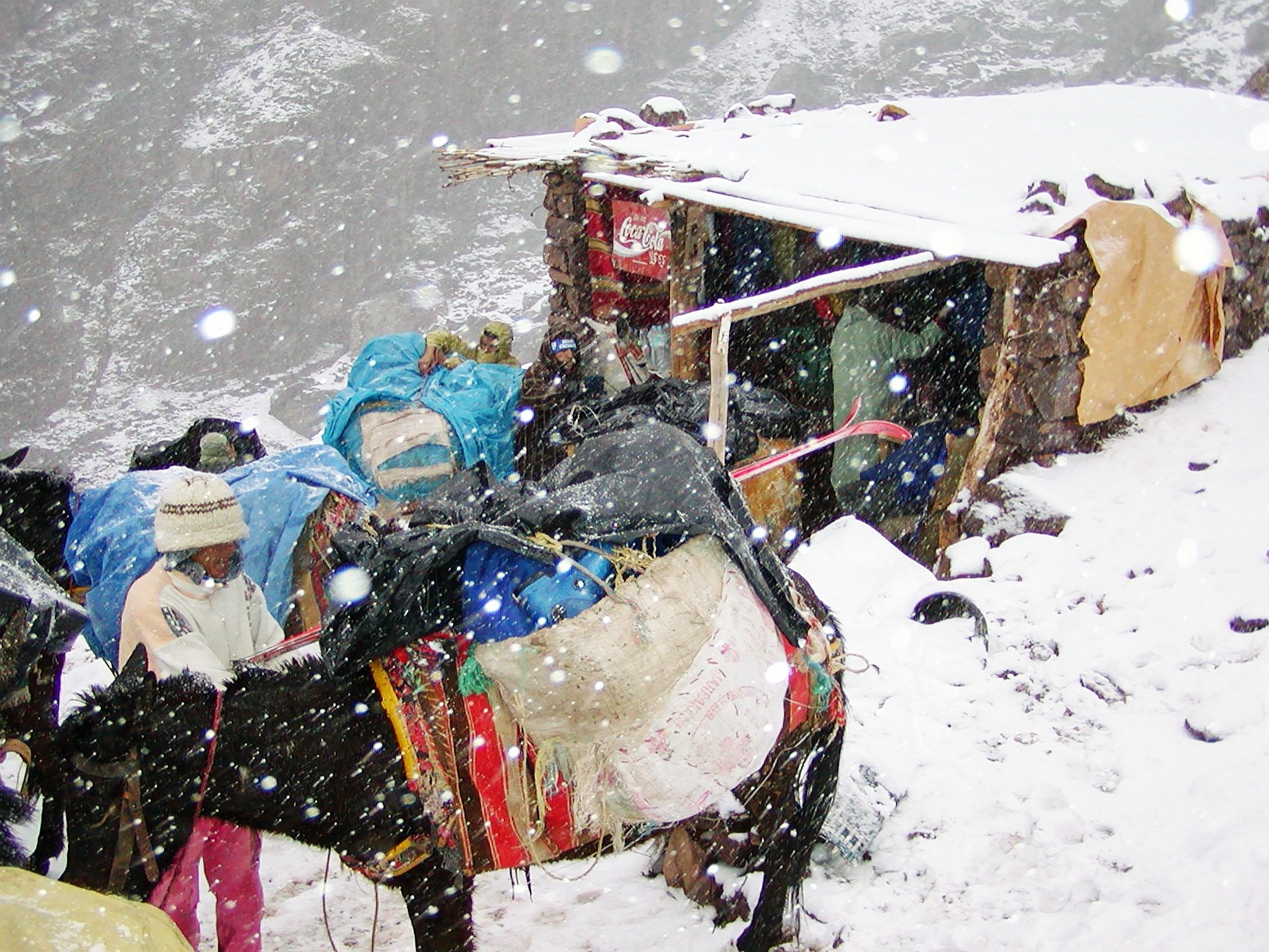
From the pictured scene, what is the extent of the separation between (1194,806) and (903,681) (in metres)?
1.10

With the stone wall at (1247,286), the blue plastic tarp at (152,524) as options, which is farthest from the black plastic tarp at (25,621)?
the stone wall at (1247,286)

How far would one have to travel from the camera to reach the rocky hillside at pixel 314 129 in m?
27.7

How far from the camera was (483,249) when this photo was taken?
31688 mm

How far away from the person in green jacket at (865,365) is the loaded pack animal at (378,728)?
3.10m

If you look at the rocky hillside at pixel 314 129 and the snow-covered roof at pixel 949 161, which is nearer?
the snow-covered roof at pixel 949 161

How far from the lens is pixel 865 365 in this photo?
5.57 m

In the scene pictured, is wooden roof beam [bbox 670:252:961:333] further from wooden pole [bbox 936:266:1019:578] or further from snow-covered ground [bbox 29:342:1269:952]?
snow-covered ground [bbox 29:342:1269:952]

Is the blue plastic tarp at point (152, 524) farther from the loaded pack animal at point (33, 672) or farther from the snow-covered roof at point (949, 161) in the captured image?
the snow-covered roof at point (949, 161)

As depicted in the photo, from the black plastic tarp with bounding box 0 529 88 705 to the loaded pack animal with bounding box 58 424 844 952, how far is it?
0.33 meters

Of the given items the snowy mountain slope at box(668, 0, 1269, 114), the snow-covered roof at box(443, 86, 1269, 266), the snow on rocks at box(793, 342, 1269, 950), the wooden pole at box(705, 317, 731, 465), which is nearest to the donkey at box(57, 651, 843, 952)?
the snow on rocks at box(793, 342, 1269, 950)

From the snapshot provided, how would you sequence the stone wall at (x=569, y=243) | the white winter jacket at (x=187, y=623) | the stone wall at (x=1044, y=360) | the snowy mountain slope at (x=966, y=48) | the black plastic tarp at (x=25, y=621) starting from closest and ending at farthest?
the black plastic tarp at (x=25, y=621) < the white winter jacket at (x=187, y=623) < the stone wall at (x=1044, y=360) < the stone wall at (x=569, y=243) < the snowy mountain slope at (x=966, y=48)

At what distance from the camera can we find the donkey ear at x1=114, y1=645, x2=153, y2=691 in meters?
2.07

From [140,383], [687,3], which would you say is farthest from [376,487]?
[687,3]

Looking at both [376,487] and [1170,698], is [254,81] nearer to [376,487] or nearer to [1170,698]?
[376,487]
